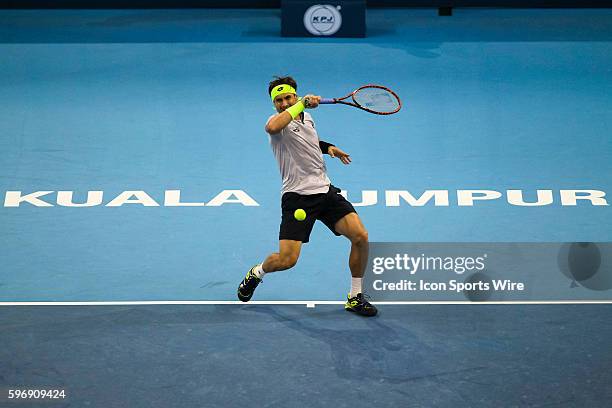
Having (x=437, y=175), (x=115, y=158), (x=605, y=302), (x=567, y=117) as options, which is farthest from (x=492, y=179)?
(x=115, y=158)

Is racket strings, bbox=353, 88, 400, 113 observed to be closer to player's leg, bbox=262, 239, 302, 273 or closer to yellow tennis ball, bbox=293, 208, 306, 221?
yellow tennis ball, bbox=293, 208, 306, 221

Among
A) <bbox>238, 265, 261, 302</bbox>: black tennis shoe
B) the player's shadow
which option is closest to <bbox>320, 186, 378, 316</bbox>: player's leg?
the player's shadow

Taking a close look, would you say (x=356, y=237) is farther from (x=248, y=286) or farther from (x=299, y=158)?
(x=248, y=286)

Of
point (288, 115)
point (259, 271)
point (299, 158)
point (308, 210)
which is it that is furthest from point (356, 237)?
point (288, 115)

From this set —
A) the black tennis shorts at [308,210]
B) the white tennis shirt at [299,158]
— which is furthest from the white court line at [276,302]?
the white tennis shirt at [299,158]

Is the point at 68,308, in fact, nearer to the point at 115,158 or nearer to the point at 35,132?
the point at 115,158

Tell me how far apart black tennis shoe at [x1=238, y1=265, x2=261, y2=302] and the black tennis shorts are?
19.5 inches

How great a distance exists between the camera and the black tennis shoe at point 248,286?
26.0 feet

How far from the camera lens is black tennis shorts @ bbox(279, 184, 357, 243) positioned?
7.60 m

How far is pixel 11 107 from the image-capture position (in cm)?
1134

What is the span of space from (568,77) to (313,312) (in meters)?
5.70

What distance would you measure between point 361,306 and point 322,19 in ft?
20.1

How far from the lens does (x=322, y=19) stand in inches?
509

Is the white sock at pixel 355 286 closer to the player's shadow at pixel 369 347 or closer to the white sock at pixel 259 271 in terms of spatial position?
the player's shadow at pixel 369 347
